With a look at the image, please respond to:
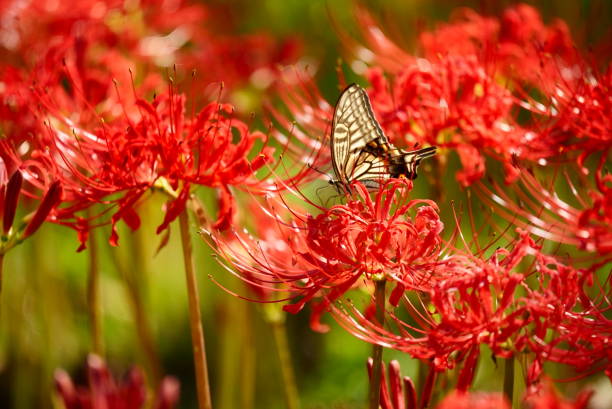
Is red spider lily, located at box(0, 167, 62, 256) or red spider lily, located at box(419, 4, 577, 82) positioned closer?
red spider lily, located at box(0, 167, 62, 256)

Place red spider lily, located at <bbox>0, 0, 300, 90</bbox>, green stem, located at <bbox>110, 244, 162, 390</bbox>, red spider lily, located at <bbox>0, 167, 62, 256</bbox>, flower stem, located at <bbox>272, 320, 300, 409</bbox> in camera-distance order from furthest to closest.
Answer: red spider lily, located at <bbox>0, 0, 300, 90</bbox> → green stem, located at <bbox>110, 244, 162, 390</bbox> → flower stem, located at <bbox>272, 320, 300, 409</bbox> → red spider lily, located at <bbox>0, 167, 62, 256</bbox>

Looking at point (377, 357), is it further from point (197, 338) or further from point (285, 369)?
point (285, 369)

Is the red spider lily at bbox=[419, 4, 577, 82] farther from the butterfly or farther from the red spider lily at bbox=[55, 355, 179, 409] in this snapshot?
the red spider lily at bbox=[55, 355, 179, 409]

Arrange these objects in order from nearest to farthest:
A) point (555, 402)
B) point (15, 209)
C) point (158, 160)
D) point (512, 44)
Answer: point (555, 402)
point (15, 209)
point (158, 160)
point (512, 44)

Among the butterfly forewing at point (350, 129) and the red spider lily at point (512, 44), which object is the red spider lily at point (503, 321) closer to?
the butterfly forewing at point (350, 129)

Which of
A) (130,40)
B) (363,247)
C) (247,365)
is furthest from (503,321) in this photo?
(130,40)

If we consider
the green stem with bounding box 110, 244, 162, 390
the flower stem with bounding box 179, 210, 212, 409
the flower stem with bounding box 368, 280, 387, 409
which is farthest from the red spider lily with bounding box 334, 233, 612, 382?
the green stem with bounding box 110, 244, 162, 390

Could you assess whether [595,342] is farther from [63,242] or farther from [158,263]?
[63,242]
